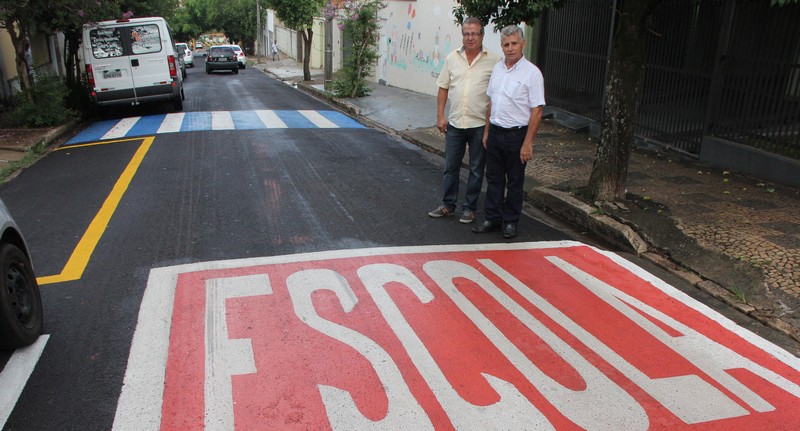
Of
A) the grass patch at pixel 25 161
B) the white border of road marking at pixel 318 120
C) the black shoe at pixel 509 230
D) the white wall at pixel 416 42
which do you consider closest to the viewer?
the black shoe at pixel 509 230

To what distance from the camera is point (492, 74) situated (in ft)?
18.4

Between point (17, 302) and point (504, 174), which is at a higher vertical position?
point (504, 174)

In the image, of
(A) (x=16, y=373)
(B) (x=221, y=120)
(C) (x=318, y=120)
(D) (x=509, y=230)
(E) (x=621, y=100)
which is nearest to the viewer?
(A) (x=16, y=373)

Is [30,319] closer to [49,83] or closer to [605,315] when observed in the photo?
[605,315]

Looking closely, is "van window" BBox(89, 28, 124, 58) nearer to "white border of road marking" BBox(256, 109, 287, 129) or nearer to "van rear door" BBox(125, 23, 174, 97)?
"van rear door" BBox(125, 23, 174, 97)

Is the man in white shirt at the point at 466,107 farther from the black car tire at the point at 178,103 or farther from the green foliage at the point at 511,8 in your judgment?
the black car tire at the point at 178,103

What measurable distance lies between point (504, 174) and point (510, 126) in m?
0.56

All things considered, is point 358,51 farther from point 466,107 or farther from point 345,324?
point 345,324

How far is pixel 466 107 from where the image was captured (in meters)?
5.88

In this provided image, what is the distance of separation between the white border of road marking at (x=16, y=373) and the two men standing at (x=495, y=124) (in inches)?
150

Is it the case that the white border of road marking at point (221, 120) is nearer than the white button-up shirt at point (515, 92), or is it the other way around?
the white button-up shirt at point (515, 92)

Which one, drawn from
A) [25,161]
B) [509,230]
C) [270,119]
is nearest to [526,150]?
[509,230]

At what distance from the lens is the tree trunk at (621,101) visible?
6.00 m

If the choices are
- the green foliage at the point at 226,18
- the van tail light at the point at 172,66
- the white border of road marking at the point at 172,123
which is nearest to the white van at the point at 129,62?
the van tail light at the point at 172,66
